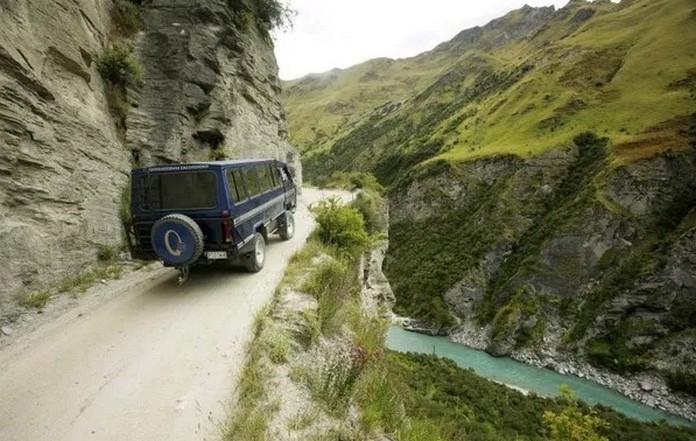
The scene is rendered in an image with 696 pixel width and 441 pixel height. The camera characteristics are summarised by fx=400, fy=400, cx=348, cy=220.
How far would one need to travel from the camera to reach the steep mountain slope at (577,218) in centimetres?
6284

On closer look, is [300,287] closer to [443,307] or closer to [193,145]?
[193,145]

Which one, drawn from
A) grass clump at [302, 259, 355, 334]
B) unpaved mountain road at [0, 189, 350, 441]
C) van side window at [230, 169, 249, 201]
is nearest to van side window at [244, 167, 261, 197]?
van side window at [230, 169, 249, 201]

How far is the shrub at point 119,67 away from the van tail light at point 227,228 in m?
9.78

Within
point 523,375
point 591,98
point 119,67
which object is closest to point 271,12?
point 119,67

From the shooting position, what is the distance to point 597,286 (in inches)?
2672

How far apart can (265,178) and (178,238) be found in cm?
477

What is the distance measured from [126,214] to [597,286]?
74.5 meters

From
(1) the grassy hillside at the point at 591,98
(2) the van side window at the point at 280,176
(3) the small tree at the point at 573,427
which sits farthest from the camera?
(1) the grassy hillside at the point at 591,98

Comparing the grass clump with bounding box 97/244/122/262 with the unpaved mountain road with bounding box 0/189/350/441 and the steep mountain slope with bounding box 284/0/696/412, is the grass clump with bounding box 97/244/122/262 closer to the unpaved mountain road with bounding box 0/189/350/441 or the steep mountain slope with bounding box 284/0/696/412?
the unpaved mountain road with bounding box 0/189/350/441

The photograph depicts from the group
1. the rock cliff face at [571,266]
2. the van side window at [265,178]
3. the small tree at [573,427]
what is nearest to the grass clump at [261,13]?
the van side window at [265,178]

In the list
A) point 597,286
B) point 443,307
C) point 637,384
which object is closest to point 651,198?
point 597,286

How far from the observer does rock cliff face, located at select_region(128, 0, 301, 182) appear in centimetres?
1675

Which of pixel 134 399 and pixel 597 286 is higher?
pixel 134 399

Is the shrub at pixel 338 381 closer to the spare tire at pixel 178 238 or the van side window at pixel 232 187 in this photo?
the spare tire at pixel 178 238
